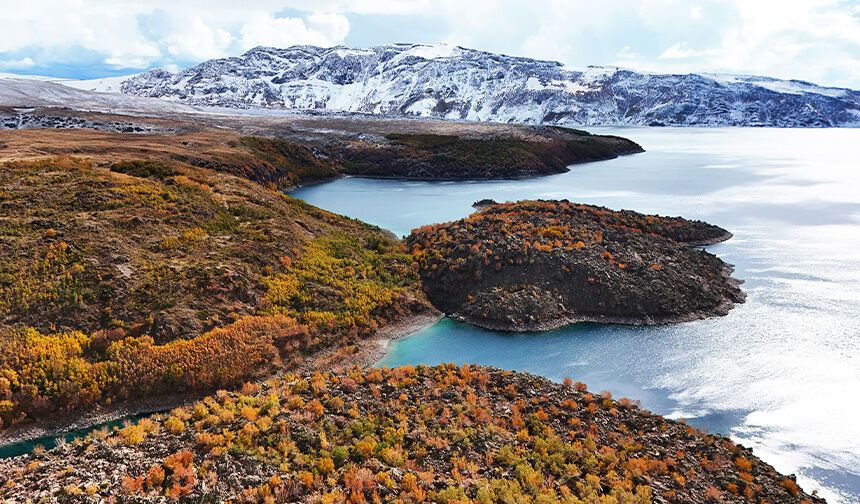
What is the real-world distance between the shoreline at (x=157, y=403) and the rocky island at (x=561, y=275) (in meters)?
8.08

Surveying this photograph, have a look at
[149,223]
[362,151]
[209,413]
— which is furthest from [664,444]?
[362,151]

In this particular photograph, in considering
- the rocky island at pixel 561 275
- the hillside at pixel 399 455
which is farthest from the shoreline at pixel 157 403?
the rocky island at pixel 561 275

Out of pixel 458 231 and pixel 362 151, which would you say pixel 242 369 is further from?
pixel 362 151

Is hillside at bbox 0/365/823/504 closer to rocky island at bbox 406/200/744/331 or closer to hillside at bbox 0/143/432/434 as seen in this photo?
hillside at bbox 0/143/432/434

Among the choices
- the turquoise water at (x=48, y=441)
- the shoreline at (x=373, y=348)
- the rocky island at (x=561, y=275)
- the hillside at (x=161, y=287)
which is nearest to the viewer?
the turquoise water at (x=48, y=441)

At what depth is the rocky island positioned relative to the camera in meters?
42.5

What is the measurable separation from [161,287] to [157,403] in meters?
10.1

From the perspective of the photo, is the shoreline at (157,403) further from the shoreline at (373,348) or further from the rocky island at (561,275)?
the rocky island at (561,275)

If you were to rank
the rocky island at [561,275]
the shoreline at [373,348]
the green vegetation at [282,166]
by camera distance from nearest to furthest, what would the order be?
the shoreline at [373,348]
the rocky island at [561,275]
the green vegetation at [282,166]

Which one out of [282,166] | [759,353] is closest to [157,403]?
[759,353]

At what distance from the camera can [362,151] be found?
146 meters

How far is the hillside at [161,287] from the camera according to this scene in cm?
2967

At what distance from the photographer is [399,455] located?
22.5 m

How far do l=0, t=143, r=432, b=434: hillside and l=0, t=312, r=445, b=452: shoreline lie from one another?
46 cm
